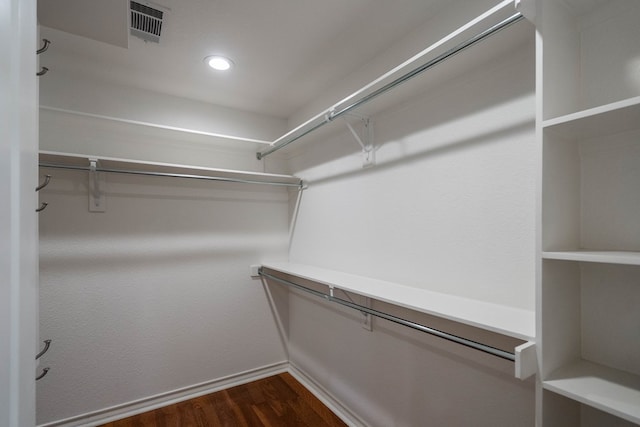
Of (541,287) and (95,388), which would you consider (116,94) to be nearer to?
(95,388)

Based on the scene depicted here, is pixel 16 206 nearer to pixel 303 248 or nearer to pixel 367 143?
pixel 367 143

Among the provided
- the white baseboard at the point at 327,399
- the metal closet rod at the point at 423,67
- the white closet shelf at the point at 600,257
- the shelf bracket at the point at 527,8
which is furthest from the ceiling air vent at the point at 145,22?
the white baseboard at the point at 327,399

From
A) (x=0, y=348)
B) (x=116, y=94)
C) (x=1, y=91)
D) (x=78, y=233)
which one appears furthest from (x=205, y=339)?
(x=1, y=91)

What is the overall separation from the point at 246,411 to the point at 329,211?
1.56 meters

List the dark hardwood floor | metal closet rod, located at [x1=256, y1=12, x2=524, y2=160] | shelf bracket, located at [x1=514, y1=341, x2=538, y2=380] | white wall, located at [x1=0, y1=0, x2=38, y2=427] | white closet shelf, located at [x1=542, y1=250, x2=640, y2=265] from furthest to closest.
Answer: the dark hardwood floor, metal closet rod, located at [x1=256, y1=12, x2=524, y2=160], shelf bracket, located at [x1=514, y1=341, x2=538, y2=380], white closet shelf, located at [x1=542, y1=250, x2=640, y2=265], white wall, located at [x1=0, y1=0, x2=38, y2=427]

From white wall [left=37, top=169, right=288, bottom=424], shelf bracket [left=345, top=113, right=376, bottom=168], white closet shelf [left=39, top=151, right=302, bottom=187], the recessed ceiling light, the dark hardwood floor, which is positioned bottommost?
the dark hardwood floor

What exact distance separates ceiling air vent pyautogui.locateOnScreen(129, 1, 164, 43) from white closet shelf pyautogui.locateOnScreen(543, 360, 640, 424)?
2.18 meters

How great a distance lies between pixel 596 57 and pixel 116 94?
2662 mm

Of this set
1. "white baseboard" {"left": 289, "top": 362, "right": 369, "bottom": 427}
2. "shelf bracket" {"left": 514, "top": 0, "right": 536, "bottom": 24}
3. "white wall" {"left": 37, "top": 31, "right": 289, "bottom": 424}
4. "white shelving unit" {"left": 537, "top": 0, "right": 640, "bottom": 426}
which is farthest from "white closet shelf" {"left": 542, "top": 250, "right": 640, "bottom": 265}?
"white wall" {"left": 37, "top": 31, "right": 289, "bottom": 424}

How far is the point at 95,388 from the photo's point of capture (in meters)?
1.99

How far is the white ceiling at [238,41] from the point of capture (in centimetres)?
127

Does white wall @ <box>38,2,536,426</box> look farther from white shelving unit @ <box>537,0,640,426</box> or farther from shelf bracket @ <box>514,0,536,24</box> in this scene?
shelf bracket @ <box>514,0,536,24</box>

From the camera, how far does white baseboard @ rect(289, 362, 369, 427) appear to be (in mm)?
1891

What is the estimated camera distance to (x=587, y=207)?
3.10ft
